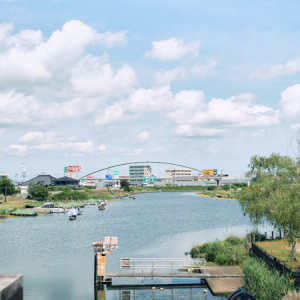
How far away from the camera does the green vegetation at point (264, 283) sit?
2262cm

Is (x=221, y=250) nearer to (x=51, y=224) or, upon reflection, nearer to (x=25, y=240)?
(x=25, y=240)

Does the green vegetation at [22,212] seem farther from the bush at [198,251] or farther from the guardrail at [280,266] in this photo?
the guardrail at [280,266]

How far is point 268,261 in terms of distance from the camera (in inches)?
1155

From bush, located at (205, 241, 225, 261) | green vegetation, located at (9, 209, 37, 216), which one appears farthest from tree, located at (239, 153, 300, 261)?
green vegetation, located at (9, 209, 37, 216)

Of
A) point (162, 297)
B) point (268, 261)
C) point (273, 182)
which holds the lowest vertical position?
point (162, 297)

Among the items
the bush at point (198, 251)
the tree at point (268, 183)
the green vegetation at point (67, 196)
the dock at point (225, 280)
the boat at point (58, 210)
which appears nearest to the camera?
the dock at point (225, 280)

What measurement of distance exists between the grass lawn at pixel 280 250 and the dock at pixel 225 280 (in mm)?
4909

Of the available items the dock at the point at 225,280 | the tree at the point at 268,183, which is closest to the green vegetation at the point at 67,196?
the tree at the point at 268,183

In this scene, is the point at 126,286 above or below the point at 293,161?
below

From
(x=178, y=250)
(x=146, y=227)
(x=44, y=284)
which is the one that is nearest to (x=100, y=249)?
(x=44, y=284)

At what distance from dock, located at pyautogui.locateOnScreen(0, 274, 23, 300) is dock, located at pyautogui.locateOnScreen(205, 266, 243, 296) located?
15.5 metres

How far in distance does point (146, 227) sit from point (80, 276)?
33538 millimetres

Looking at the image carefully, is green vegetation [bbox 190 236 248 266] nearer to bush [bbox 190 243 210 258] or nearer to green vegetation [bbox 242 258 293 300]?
bush [bbox 190 243 210 258]

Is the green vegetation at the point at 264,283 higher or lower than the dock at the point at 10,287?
lower
